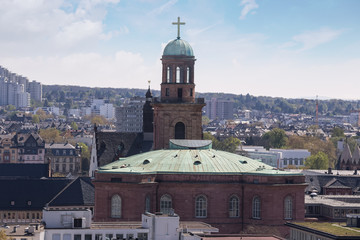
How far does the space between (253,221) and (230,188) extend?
3.45 meters

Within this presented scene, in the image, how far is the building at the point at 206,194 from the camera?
108 m

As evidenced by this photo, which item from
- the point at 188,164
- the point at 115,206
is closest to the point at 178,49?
the point at 188,164

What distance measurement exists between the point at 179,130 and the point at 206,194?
22.8 meters

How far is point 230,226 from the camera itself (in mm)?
110125

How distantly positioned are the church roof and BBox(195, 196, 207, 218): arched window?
7.55ft

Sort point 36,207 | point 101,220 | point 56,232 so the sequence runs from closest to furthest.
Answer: point 56,232 < point 101,220 < point 36,207

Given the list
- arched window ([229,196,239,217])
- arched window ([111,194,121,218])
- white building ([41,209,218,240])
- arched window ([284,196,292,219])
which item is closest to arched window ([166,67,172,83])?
arched window ([229,196,239,217])

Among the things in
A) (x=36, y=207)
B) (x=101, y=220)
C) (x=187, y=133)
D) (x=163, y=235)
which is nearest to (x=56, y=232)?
(x=163, y=235)

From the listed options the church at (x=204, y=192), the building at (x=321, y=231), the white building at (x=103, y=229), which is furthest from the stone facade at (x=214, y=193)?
the white building at (x=103, y=229)

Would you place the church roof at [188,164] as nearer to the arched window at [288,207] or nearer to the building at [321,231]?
the arched window at [288,207]

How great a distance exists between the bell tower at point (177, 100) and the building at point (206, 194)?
1996 centimetres

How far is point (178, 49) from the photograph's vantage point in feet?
429

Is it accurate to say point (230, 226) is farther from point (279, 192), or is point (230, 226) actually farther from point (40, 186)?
point (40, 186)

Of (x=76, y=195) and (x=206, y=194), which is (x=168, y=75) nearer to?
(x=206, y=194)
